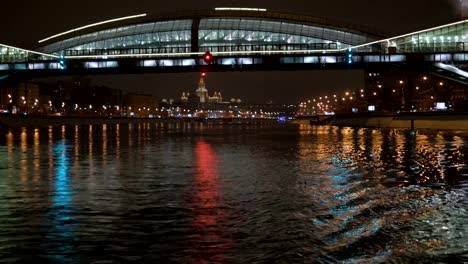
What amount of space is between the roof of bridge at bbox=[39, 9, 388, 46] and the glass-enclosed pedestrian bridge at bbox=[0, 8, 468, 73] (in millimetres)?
207

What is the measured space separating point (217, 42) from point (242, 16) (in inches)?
324

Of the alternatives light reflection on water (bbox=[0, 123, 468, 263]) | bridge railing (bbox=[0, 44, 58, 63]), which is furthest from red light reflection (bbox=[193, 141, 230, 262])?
bridge railing (bbox=[0, 44, 58, 63])

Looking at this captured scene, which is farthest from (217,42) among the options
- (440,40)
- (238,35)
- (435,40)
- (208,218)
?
(208,218)

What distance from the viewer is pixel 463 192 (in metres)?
17.0

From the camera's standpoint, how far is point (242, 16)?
13188 cm

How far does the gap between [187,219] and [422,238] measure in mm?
4767

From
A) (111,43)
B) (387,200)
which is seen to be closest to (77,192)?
(387,200)

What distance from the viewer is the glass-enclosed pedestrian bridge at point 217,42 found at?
101 meters

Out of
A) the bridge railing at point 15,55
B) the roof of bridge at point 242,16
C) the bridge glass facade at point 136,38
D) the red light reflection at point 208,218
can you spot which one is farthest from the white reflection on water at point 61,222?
the roof of bridge at point 242,16

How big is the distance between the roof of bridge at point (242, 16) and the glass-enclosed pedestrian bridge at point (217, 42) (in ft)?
0.68

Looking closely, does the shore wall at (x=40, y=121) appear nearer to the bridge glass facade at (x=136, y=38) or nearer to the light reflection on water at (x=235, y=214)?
the bridge glass facade at (x=136, y=38)

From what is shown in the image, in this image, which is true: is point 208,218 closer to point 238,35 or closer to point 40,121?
point 40,121

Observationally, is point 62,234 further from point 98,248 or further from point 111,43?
point 111,43

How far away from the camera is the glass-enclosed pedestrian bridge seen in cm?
10088
